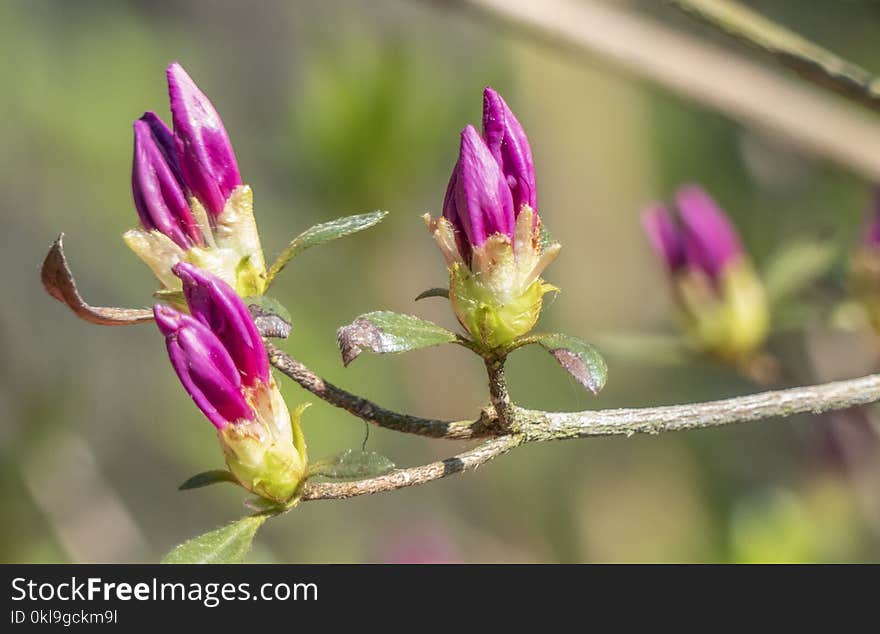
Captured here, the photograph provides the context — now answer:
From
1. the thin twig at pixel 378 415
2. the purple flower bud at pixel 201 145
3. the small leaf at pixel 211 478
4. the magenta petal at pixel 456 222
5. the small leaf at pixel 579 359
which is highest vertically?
the purple flower bud at pixel 201 145

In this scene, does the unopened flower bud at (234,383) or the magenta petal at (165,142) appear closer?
the unopened flower bud at (234,383)

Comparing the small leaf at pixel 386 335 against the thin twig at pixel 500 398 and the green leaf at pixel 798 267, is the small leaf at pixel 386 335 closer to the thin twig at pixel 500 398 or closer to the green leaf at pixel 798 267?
the thin twig at pixel 500 398

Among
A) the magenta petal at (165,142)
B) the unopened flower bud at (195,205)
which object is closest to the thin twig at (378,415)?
the unopened flower bud at (195,205)

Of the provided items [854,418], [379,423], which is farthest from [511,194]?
[854,418]

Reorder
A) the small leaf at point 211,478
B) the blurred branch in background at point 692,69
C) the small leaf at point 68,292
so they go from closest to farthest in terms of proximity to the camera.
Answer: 1. the small leaf at point 68,292
2. the small leaf at point 211,478
3. the blurred branch in background at point 692,69

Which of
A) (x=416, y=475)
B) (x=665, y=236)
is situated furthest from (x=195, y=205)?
(x=665, y=236)

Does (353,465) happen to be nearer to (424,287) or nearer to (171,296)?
(171,296)
